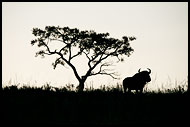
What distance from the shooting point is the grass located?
5.32 m

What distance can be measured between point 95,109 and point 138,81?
11487 millimetres

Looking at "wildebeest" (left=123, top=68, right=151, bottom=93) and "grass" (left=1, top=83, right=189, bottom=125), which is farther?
"wildebeest" (left=123, top=68, right=151, bottom=93)

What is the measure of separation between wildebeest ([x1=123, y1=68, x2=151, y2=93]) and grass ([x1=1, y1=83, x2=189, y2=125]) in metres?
10.4

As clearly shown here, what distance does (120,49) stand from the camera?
32.5 meters

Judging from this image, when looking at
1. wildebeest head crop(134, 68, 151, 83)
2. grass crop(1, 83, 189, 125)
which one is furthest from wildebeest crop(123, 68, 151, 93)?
grass crop(1, 83, 189, 125)

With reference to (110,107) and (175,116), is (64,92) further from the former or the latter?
(175,116)

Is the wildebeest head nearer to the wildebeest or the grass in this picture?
the wildebeest

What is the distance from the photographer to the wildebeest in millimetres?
16766

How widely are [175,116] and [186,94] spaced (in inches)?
57.7

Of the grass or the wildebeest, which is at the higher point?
the wildebeest

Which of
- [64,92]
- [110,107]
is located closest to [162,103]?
[110,107]

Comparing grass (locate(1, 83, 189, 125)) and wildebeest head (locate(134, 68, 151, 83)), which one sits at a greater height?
wildebeest head (locate(134, 68, 151, 83))

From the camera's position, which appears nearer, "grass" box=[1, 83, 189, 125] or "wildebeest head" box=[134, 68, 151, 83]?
"grass" box=[1, 83, 189, 125]

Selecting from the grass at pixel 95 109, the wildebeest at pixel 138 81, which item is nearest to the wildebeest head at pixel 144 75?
the wildebeest at pixel 138 81
